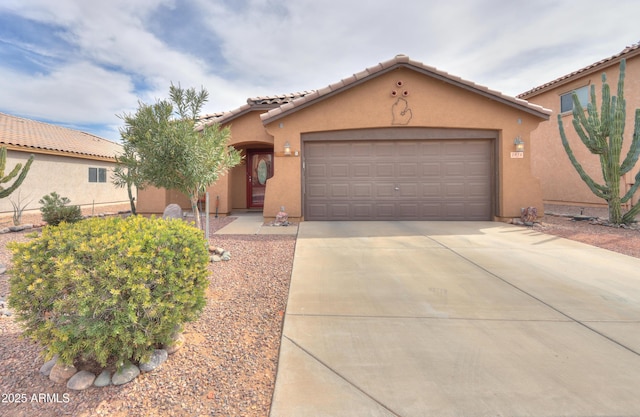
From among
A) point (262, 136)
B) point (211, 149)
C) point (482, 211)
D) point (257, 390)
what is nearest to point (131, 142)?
point (211, 149)

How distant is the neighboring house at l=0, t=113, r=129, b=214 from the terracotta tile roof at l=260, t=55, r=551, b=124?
9.18m

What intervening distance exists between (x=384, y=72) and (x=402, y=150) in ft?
8.46

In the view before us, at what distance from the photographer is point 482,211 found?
379 inches

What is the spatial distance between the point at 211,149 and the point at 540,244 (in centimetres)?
752

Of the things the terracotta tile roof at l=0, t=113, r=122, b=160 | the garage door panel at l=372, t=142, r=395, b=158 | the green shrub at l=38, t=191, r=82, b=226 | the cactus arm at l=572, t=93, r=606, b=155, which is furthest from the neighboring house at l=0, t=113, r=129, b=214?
the cactus arm at l=572, t=93, r=606, b=155

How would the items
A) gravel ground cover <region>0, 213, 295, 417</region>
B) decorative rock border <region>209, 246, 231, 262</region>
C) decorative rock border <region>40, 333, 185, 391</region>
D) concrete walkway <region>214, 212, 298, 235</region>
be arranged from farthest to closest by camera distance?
1. concrete walkway <region>214, 212, 298, 235</region>
2. decorative rock border <region>209, 246, 231, 262</region>
3. decorative rock border <region>40, 333, 185, 391</region>
4. gravel ground cover <region>0, 213, 295, 417</region>

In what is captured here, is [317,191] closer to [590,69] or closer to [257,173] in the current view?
[257,173]

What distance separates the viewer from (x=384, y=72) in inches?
359

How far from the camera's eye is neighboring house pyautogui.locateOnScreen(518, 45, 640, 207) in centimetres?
1114

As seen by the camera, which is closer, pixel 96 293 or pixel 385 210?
pixel 96 293

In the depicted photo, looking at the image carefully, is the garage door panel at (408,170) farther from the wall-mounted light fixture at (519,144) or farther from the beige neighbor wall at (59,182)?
the beige neighbor wall at (59,182)

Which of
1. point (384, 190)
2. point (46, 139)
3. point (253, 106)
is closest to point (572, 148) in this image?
point (384, 190)

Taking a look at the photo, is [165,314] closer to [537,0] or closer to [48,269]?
[48,269]

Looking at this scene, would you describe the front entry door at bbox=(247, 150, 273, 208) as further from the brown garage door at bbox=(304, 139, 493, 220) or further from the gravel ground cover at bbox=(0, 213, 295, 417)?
the gravel ground cover at bbox=(0, 213, 295, 417)
